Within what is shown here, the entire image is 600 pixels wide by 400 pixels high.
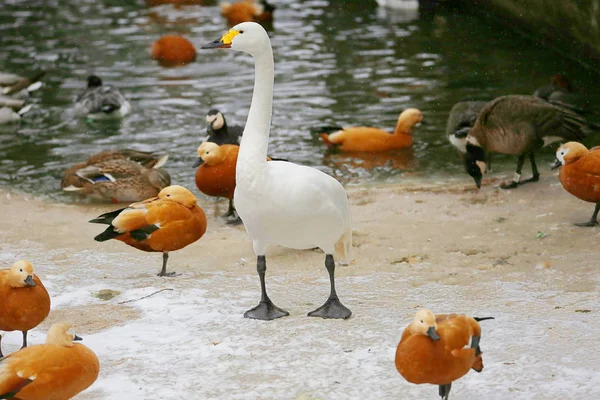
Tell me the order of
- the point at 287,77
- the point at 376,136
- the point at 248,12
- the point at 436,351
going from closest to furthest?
1. the point at 436,351
2. the point at 376,136
3. the point at 287,77
4. the point at 248,12

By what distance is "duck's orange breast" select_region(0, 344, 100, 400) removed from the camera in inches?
196

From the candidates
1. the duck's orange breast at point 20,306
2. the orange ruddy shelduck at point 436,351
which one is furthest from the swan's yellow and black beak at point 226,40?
the orange ruddy shelduck at point 436,351

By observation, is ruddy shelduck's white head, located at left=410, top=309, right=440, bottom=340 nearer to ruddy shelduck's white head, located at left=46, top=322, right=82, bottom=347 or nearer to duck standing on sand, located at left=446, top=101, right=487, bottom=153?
ruddy shelduck's white head, located at left=46, top=322, right=82, bottom=347

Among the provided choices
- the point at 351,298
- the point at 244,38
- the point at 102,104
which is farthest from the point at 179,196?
the point at 102,104

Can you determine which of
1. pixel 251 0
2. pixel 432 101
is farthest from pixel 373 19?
pixel 432 101

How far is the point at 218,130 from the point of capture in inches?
427

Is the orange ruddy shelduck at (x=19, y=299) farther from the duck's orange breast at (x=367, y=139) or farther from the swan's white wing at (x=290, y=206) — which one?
the duck's orange breast at (x=367, y=139)

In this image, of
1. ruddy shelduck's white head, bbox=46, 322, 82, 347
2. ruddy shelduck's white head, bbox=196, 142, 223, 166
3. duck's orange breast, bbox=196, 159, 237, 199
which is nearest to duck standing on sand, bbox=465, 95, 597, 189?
duck's orange breast, bbox=196, 159, 237, 199

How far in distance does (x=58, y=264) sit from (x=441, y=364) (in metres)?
3.89

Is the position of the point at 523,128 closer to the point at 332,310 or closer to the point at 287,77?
the point at 332,310

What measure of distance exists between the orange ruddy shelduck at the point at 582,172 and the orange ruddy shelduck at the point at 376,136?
12.0 feet

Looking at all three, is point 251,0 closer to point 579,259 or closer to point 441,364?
point 579,259

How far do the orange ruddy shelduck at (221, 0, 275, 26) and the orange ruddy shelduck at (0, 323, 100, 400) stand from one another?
1425 centimetres

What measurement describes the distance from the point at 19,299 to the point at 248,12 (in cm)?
1383
